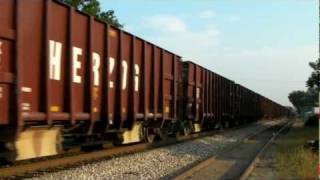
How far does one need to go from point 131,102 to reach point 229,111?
22.3 m

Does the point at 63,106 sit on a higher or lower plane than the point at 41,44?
lower

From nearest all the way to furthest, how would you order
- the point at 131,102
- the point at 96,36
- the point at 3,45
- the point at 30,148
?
the point at 3,45 → the point at 30,148 → the point at 96,36 → the point at 131,102

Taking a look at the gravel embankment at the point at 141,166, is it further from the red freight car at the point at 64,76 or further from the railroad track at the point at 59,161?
the red freight car at the point at 64,76

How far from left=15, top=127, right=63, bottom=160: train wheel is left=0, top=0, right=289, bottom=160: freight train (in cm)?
2

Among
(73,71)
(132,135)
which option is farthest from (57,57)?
(132,135)

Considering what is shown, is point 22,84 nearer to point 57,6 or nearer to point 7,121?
point 7,121

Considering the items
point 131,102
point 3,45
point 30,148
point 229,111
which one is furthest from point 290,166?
point 229,111

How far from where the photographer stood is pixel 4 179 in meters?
10.9

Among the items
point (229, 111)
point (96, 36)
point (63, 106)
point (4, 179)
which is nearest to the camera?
point (4, 179)

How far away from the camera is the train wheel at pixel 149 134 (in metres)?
19.8

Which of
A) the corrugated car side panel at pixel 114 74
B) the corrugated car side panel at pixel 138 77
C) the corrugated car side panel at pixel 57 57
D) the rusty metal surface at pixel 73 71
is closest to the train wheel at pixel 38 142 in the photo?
the rusty metal surface at pixel 73 71

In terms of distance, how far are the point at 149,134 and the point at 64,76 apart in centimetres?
847

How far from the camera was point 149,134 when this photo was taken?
20.5 metres

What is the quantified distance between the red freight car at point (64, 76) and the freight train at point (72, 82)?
2 cm
